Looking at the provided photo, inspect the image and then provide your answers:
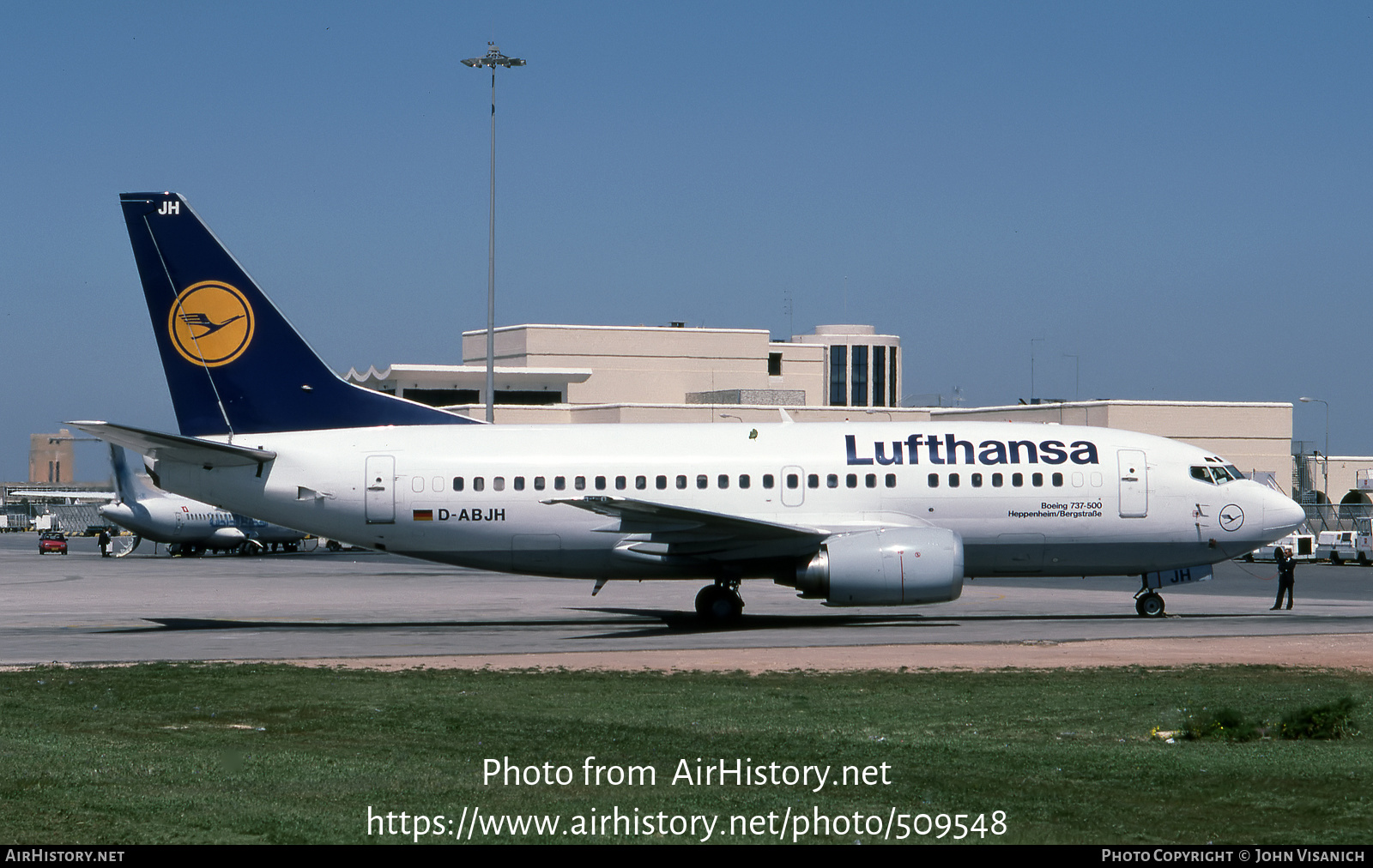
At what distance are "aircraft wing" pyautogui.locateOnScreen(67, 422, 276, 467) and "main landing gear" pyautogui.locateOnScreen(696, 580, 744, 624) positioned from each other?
10000mm

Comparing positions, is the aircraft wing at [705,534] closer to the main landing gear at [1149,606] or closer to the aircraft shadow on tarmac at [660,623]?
the aircraft shadow on tarmac at [660,623]

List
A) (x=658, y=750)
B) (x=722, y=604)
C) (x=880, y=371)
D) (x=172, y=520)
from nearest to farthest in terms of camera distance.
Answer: (x=658, y=750), (x=722, y=604), (x=172, y=520), (x=880, y=371)

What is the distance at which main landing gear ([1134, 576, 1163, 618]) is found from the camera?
33.4 meters

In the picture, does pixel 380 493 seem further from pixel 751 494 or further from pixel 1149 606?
pixel 1149 606

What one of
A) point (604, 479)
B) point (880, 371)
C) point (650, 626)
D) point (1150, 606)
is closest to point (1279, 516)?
point (1150, 606)

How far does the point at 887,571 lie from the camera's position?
30078 millimetres

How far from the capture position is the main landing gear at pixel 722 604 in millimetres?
32375

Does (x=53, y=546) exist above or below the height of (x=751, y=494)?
below

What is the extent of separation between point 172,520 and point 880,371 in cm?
10901

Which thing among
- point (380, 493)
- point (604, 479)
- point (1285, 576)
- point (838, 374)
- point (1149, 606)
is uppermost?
point (838, 374)

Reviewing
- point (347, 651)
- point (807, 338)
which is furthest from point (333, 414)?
point (807, 338)


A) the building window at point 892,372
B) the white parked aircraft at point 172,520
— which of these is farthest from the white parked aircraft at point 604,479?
the building window at point 892,372

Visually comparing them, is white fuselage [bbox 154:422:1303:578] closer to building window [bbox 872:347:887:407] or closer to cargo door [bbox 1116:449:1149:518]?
cargo door [bbox 1116:449:1149:518]

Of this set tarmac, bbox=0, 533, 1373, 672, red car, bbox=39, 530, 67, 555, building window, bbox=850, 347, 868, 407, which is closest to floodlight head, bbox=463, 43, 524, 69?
tarmac, bbox=0, 533, 1373, 672
